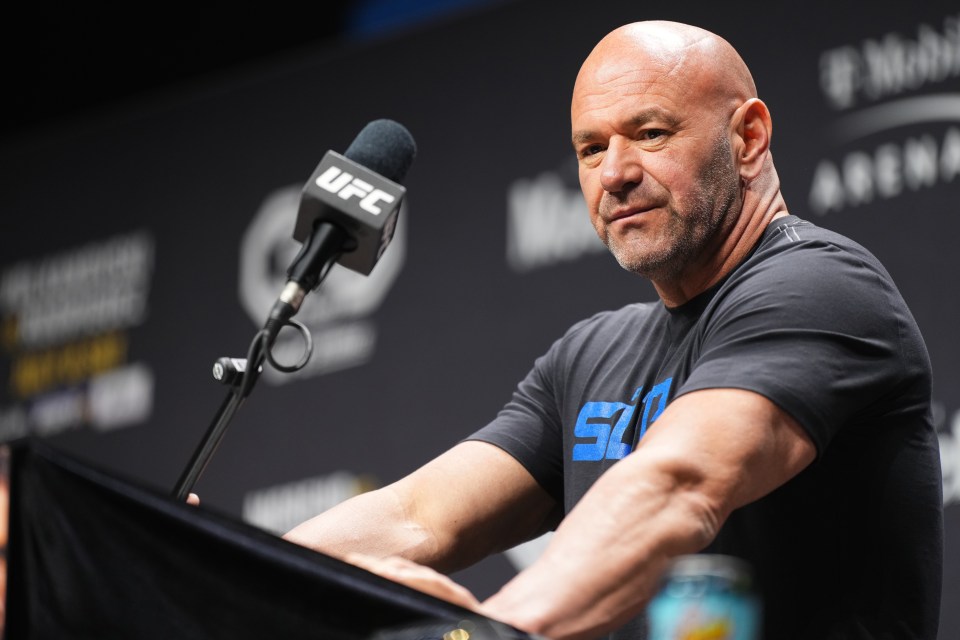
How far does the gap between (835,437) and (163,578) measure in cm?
87

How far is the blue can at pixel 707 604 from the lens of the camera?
1.02m

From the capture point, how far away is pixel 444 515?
6.57ft

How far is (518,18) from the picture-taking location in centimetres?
366

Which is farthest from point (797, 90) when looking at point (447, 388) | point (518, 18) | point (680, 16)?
point (447, 388)

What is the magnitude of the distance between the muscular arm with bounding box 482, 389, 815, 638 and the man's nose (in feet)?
1.59

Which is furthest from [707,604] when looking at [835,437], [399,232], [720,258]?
[399,232]

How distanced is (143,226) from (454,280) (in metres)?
1.29

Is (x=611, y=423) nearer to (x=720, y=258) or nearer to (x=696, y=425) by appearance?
(x=720, y=258)

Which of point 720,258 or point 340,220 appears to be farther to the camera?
point 720,258

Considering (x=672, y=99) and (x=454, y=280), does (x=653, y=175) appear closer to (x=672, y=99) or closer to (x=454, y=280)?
(x=672, y=99)

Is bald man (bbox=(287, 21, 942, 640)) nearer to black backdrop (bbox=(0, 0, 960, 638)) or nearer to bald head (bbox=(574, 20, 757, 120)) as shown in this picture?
bald head (bbox=(574, 20, 757, 120))

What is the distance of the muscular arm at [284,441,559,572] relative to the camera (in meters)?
1.96

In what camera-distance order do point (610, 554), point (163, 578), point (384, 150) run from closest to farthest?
point (163, 578), point (610, 554), point (384, 150)

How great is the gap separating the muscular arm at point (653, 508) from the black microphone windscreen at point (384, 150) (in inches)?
22.5
